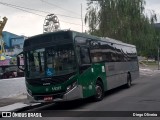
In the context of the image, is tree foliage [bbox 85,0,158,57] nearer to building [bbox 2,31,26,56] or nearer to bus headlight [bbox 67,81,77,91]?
building [bbox 2,31,26,56]

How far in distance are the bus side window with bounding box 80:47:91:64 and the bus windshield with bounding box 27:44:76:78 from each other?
29.0 inches

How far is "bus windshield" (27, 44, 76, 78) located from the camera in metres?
13.4

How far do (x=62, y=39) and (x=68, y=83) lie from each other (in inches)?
68.4

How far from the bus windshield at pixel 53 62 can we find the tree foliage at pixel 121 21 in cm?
2518

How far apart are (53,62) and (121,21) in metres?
26.3

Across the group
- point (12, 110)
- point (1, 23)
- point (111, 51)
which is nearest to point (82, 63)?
point (12, 110)

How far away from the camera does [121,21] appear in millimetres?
38906

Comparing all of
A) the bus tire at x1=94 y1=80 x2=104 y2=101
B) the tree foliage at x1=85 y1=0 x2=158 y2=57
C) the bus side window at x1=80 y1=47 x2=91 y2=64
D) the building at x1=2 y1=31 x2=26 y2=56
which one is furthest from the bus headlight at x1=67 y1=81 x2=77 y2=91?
the building at x1=2 y1=31 x2=26 y2=56

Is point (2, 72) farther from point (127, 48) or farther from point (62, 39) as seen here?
point (62, 39)

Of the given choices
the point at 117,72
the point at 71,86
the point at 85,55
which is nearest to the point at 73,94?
the point at 71,86

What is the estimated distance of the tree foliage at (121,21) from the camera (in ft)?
127

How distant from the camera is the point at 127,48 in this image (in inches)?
894

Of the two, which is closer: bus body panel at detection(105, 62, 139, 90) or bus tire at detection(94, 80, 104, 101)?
bus tire at detection(94, 80, 104, 101)

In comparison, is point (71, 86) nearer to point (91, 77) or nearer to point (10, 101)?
point (91, 77)
